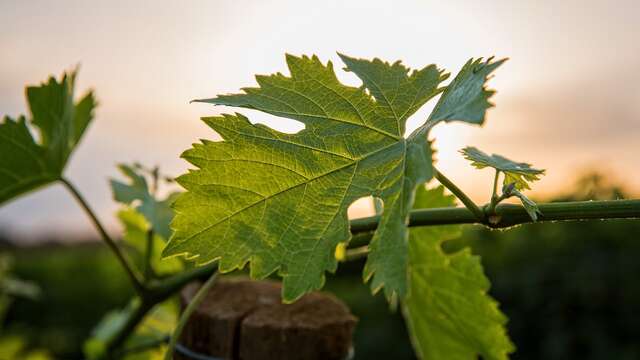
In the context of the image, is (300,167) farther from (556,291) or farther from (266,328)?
(556,291)

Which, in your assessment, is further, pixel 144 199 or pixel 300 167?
pixel 144 199

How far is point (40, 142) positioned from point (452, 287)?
3.37 feet

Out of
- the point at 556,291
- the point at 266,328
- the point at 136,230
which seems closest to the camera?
the point at 266,328

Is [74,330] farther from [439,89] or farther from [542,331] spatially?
[439,89]

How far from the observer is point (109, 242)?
1541 millimetres

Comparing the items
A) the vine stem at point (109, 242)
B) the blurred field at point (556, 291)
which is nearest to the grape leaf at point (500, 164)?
the vine stem at point (109, 242)

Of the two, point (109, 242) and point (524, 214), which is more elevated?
point (524, 214)

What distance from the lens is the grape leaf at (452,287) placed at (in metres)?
1.48

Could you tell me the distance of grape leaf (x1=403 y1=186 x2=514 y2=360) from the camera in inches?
58.2

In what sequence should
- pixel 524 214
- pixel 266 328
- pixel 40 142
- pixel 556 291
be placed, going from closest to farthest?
pixel 524 214 < pixel 266 328 < pixel 40 142 < pixel 556 291

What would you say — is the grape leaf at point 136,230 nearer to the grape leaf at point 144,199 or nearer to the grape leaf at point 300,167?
the grape leaf at point 144,199

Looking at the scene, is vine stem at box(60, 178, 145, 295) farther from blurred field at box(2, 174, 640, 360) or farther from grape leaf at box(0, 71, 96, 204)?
blurred field at box(2, 174, 640, 360)

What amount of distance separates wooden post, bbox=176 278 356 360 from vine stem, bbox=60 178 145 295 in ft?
0.39

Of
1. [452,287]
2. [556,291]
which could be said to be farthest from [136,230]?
[556,291]
